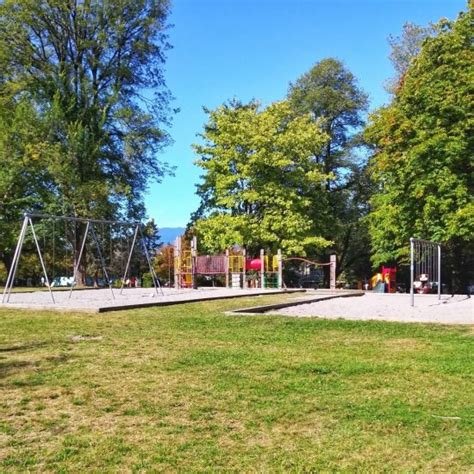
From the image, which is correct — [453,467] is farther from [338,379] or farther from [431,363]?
[431,363]

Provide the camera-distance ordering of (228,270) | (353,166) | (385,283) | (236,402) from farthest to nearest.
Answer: (353,166) → (228,270) → (385,283) → (236,402)

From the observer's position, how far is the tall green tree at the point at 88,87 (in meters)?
30.0

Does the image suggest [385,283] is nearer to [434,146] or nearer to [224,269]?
[434,146]

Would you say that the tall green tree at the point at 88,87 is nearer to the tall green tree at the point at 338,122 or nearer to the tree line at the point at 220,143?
the tree line at the point at 220,143

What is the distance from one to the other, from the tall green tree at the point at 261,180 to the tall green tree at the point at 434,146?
7122 millimetres

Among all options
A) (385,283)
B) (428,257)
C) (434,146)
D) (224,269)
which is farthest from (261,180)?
(428,257)

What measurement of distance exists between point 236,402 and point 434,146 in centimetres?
2218

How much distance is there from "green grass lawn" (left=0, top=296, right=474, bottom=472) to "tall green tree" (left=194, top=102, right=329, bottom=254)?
82.0 feet

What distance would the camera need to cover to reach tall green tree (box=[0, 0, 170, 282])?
30.0 meters

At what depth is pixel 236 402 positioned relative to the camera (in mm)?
4965

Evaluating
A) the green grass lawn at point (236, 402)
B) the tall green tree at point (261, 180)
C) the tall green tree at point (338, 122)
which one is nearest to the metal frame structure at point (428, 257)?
the green grass lawn at point (236, 402)

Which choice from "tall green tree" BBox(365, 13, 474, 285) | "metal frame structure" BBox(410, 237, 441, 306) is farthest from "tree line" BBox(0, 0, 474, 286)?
"metal frame structure" BBox(410, 237, 441, 306)

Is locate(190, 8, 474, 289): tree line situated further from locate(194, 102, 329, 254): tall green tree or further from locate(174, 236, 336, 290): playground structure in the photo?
locate(174, 236, 336, 290): playground structure

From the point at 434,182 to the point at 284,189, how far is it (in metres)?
10.9
